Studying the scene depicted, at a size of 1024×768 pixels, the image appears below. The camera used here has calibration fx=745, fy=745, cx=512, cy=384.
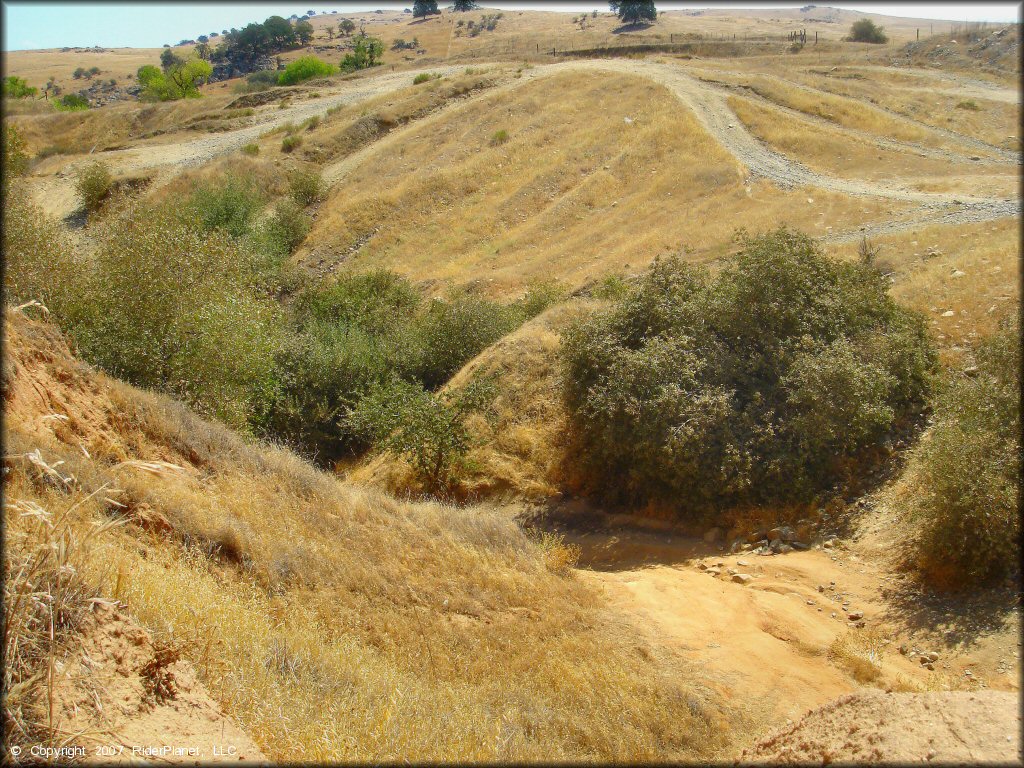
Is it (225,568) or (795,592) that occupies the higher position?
(225,568)

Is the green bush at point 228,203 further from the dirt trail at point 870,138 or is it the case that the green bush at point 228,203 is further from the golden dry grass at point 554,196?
the dirt trail at point 870,138

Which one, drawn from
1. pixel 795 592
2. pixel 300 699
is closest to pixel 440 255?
pixel 795 592

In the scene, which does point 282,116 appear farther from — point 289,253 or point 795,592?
point 795,592

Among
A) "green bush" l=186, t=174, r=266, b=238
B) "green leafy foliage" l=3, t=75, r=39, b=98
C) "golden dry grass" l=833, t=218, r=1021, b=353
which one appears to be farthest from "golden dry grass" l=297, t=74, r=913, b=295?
"green leafy foliage" l=3, t=75, r=39, b=98

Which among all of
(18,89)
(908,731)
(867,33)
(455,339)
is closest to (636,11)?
(867,33)

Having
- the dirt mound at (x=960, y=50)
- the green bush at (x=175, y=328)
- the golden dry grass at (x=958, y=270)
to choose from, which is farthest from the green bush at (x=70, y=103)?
the golden dry grass at (x=958, y=270)

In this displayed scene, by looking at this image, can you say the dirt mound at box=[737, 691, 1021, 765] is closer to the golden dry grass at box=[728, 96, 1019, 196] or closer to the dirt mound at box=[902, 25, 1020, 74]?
the golden dry grass at box=[728, 96, 1019, 196]
